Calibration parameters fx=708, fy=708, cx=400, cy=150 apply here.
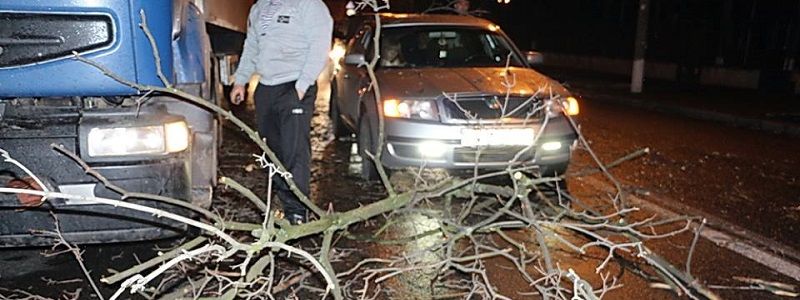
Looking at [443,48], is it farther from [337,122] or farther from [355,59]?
[337,122]

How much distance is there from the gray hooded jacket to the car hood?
128cm

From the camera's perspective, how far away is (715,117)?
39.4 feet

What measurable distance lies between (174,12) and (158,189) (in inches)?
40.1

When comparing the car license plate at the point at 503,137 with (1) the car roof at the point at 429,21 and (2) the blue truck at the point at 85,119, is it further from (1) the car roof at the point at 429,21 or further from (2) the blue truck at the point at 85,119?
(2) the blue truck at the point at 85,119

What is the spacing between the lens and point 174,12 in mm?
4023

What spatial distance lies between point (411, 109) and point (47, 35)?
3.12 m

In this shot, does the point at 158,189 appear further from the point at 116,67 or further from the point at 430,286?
the point at 430,286

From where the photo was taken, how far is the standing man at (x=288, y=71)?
197 inches

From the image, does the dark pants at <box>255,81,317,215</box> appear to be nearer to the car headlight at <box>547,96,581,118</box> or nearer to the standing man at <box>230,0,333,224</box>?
the standing man at <box>230,0,333,224</box>

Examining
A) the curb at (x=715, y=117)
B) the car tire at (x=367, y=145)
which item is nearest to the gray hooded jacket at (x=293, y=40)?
the car tire at (x=367, y=145)

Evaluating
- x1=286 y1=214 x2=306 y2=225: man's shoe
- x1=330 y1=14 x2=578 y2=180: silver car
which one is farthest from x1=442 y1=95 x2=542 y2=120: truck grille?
x1=286 y1=214 x2=306 y2=225: man's shoe

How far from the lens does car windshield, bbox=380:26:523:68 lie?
7.16m

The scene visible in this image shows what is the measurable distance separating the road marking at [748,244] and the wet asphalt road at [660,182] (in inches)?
4.5

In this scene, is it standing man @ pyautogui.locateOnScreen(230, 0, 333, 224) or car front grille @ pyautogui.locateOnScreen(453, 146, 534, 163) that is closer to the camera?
standing man @ pyautogui.locateOnScreen(230, 0, 333, 224)
